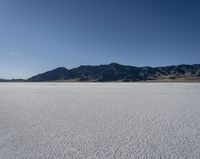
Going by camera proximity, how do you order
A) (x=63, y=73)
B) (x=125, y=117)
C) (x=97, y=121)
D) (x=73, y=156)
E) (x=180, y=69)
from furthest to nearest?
1. (x=180, y=69)
2. (x=63, y=73)
3. (x=125, y=117)
4. (x=97, y=121)
5. (x=73, y=156)

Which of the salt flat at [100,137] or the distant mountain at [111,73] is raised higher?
the distant mountain at [111,73]

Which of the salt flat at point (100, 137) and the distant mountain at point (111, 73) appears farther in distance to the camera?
the distant mountain at point (111, 73)

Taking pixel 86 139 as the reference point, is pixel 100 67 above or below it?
above

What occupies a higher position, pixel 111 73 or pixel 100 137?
pixel 111 73

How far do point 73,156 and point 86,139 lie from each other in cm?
104

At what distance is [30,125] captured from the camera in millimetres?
6527

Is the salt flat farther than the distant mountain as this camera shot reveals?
No

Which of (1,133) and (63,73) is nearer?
(1,133)

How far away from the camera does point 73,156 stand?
4086 mm

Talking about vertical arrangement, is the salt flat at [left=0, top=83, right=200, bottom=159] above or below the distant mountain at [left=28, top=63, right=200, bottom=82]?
below

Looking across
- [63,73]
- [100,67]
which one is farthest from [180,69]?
[63,73]

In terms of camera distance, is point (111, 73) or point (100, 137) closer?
point (100, 137)

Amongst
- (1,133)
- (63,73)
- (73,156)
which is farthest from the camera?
(63,73)

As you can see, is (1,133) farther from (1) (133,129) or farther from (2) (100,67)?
(2) (100,67)
